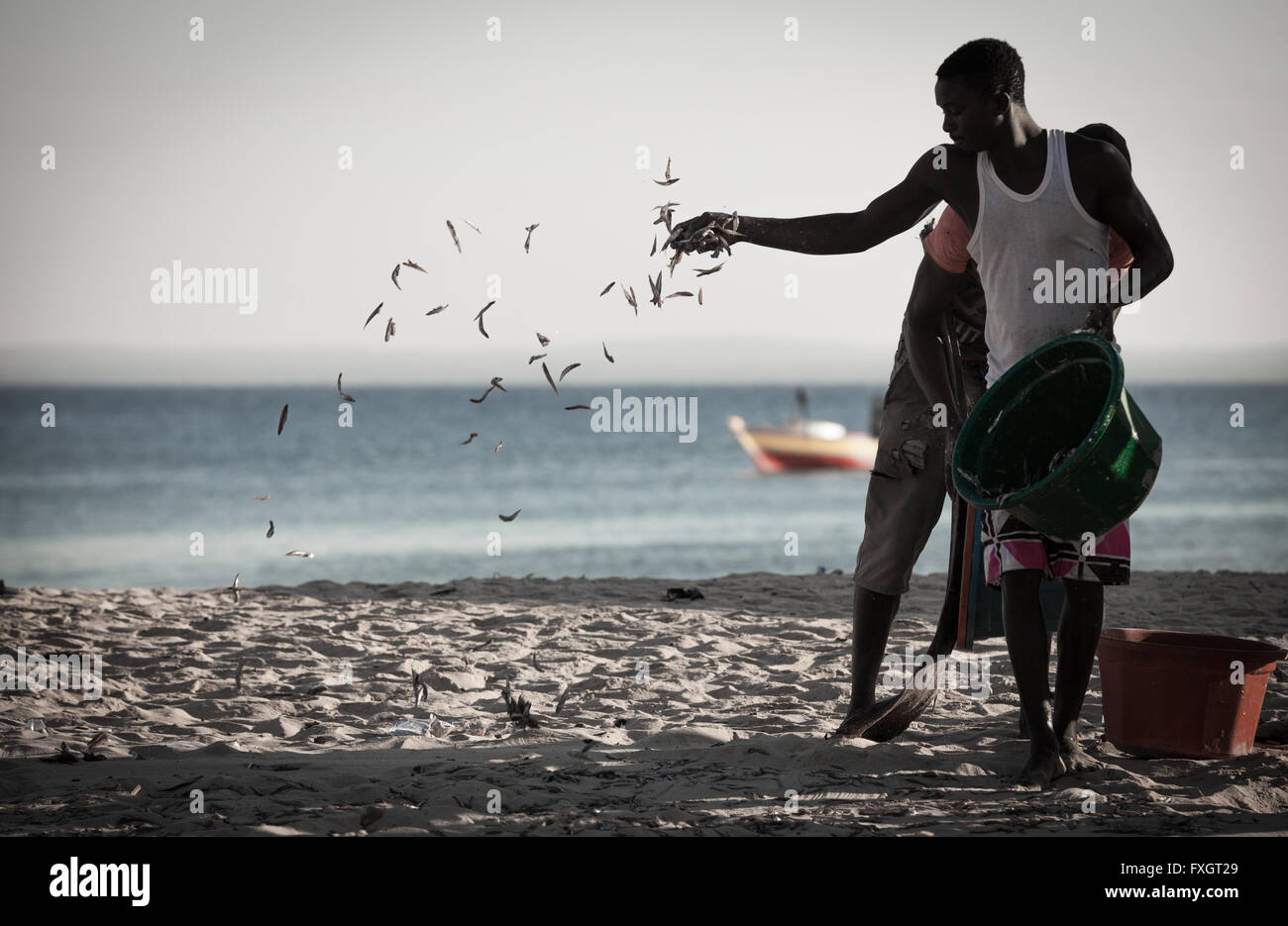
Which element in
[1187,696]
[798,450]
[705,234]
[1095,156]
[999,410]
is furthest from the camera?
Answer: [798,450]

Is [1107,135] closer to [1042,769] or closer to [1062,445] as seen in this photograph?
[1062,445]

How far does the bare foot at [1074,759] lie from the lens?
336 cm

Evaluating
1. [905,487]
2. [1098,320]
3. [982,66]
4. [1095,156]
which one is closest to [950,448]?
[905,487]

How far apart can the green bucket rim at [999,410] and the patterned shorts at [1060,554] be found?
21cm

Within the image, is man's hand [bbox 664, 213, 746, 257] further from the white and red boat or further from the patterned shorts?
the white and red boat

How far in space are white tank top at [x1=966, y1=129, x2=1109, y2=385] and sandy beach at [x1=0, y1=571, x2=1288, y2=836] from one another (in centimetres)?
131

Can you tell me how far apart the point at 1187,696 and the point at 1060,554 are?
0.67 metres

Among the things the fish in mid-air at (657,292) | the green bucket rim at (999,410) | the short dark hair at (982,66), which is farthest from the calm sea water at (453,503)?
the short dark hair at (982,66)

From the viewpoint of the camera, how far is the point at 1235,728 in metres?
3.48

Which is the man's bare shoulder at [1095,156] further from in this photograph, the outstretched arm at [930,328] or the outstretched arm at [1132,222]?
the outstretched arm at [930,328]

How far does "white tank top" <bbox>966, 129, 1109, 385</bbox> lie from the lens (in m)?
3.15

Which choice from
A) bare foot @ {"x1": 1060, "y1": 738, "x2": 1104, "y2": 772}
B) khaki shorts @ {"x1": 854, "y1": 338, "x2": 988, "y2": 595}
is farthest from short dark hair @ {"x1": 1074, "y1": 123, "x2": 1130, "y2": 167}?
bare foot @ {"x1": 1060, "y1": 738, "x2": 1104, "y2": 772}

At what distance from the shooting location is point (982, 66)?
3104mm
